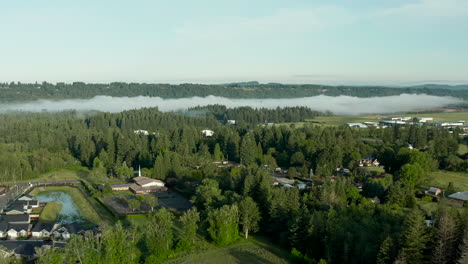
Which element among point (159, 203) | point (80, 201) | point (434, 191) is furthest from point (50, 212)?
point (434, 191)

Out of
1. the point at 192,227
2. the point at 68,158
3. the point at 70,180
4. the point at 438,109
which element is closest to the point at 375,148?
the point at 192,227

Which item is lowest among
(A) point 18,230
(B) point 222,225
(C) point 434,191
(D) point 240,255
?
A: (D) point 240,255

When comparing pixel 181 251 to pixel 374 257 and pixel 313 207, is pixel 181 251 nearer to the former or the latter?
pixel 313 207

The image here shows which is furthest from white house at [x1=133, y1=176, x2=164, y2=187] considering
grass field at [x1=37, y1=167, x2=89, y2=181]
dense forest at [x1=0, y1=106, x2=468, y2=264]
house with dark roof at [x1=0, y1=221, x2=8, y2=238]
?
house with dark roof at [x1=0, y1=221, x2=8, y2=238]

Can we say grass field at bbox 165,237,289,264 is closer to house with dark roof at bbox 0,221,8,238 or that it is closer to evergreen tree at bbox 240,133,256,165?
house with dark roof at bbox 0,221,8,238

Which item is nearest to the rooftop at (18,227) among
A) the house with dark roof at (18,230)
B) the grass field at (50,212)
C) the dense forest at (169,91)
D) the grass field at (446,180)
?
the house with dark roof at (18,230)

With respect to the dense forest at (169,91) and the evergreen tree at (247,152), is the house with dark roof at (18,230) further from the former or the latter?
the dense forest at (169,91)

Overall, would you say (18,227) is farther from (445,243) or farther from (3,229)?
(445,243)
